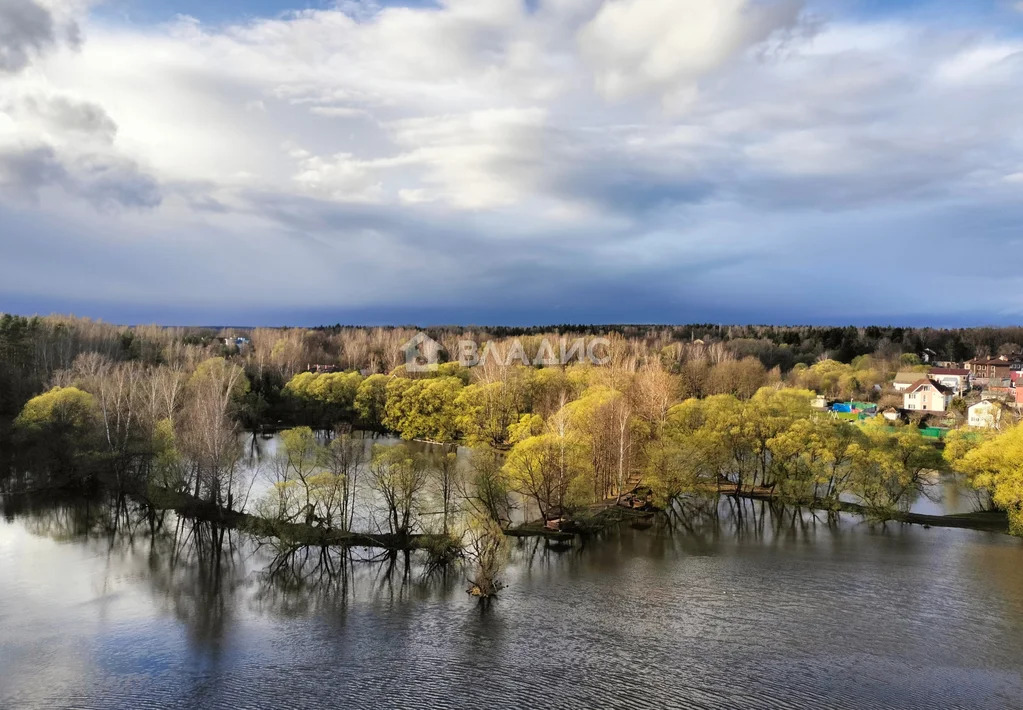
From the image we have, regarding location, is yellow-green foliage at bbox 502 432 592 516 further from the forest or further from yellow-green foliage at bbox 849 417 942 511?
yellow-green foliage at bbox 849 417 942 511

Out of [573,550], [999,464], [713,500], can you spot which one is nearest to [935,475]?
[999,464]

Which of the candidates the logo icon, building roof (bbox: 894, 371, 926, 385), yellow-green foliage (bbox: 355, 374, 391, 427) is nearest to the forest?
yellow-green foliage (bbox: 355, 374, 391, 427)

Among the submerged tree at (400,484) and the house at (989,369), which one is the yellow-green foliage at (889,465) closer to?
the submerged tree at (400,484)

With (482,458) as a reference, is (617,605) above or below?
below

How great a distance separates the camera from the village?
53.8m

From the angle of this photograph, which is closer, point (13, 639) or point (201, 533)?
point (13, 639)

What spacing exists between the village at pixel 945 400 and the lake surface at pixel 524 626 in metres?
24.7

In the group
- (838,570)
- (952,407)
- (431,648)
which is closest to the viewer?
(431,648)

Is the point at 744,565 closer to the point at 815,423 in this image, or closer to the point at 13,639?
the point at 815,423

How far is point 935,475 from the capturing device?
43.2m

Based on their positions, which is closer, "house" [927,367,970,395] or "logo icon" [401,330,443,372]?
"house" [927,367,970,395]

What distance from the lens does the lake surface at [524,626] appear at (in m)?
17.6

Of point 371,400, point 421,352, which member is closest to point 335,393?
point 371,400

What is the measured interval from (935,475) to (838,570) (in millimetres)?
21704
